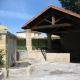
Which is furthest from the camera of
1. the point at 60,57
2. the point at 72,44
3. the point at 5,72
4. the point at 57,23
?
the point at 72,44

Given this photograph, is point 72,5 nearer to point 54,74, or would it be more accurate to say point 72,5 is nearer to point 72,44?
point 72,44

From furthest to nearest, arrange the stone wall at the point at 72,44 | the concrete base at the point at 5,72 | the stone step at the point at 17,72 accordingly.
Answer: the stone wall at the point at 72,44, the stone step at the point at 17,72, the concrete base at the point at 5,72

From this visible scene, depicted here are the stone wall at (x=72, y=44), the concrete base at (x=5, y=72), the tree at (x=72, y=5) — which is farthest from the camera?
the tree at (x=72, y=5)

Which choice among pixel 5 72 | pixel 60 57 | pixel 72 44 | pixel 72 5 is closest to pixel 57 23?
pixel 60 57

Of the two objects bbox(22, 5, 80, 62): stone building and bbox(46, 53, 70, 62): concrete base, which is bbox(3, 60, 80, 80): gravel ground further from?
bbox(22, 5, 80, 62): stone building

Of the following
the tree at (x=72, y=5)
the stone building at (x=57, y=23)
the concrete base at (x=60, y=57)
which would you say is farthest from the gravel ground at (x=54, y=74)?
the tree at (x=72, y=5)

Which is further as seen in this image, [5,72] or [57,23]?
[57,23]

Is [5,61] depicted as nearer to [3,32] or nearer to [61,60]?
[3,32]

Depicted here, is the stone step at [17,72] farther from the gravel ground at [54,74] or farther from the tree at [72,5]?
the tree at [72,5]

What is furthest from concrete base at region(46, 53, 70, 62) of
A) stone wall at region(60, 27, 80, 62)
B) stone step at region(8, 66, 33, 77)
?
stone step at region(8, 66, 33, 77)

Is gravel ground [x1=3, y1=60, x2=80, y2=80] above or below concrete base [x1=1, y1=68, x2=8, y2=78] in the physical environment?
below

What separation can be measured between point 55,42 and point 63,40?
174cm

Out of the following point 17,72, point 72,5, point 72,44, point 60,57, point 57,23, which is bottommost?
point 17,72

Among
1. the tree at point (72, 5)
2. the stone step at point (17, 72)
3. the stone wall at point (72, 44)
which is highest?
the tree at point (72, 5)
